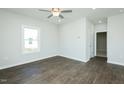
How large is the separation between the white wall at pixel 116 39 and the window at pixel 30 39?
4234mm

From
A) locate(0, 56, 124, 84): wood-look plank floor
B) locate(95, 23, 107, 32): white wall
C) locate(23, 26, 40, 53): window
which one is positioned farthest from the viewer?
locate(95, 23, 107, 32): white wall

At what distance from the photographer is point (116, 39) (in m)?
3.93

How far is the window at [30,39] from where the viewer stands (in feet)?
14.3

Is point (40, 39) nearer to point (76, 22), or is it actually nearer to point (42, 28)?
point (42, 28)

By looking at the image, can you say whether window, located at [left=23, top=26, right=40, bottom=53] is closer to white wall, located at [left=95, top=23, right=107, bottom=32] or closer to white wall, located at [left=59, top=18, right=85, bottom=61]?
white wall, located at [left=59, top=18, right=85, bottom=61]

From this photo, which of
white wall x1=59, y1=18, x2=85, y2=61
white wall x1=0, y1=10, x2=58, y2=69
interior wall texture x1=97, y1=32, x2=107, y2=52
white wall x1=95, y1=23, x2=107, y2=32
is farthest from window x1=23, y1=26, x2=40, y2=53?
interior wall texture x1=97, y1=32, x2=107, y2=52

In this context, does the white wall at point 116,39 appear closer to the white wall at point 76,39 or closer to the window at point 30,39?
the white wall at point 76,39

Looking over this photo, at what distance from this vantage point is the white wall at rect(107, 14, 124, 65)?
12.3 ft

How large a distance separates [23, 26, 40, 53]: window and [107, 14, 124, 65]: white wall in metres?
4.23

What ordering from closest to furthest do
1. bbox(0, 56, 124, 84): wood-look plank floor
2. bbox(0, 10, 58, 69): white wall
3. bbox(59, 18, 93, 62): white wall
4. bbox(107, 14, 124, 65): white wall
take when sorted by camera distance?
bbox(0, 56, 124, 84): wood-look plank floor, bbox(0, 10, 58, 69): white wall, bbox(107, 14, 124, 65): white wall, bbox(59, 18, 93, 62): white wall
